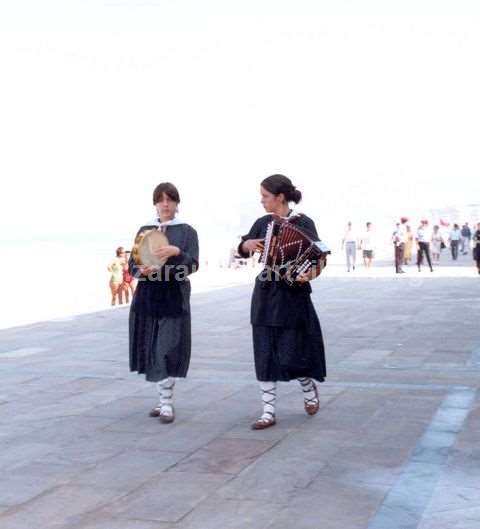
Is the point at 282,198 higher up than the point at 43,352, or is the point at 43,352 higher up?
the point at 282,198

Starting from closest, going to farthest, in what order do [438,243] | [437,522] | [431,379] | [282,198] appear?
[437,522]
[282,198]
[431,379]
[438,243]

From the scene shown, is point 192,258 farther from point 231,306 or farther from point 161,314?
point 231,306

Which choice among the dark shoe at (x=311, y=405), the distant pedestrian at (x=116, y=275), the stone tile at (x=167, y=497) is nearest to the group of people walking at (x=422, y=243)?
the distant pedestrian at (x=116, y=275)

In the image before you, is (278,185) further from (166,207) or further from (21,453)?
(21,453)

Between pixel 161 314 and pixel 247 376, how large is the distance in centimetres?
213

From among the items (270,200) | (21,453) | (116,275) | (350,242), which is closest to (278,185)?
(270,200)

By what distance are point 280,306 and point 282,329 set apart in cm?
17

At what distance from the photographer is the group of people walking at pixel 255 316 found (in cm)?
646

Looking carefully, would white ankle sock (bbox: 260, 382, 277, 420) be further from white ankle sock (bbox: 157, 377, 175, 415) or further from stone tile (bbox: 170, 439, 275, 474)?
white ankle sock (bbox: 157, 377, 175, 415)

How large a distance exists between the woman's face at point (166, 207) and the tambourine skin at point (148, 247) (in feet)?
0.77

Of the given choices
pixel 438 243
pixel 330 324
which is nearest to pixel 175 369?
pixel 330 324

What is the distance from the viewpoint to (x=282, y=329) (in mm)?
6512

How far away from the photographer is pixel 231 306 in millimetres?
16125

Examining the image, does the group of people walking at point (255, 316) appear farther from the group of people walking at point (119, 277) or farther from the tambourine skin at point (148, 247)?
the group of people walking at point (119, 277)
